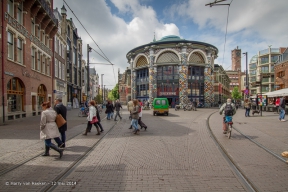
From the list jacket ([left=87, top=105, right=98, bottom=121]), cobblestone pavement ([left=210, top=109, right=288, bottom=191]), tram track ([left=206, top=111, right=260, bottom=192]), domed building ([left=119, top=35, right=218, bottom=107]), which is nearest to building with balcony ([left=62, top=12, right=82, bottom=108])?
domed building ([left=119, top=35, right=218, bottom=107])

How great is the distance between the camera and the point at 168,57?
37.0 metres

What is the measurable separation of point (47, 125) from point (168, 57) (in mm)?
33450

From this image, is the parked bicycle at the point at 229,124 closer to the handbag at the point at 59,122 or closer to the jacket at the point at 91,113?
the jacket at the point at 91,113

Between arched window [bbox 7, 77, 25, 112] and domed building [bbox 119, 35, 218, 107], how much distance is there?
23491 mm

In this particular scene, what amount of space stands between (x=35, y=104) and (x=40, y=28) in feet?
25.5

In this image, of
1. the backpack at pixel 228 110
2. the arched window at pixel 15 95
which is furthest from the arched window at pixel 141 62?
the backpack at pixel 228 110

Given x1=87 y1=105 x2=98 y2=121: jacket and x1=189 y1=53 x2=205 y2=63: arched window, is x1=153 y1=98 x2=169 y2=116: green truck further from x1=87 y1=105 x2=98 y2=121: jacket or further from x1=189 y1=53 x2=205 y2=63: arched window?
x1=189 y1=53 x2=205 y2=63: arched window

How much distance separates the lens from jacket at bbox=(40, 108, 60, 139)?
5.22 meters

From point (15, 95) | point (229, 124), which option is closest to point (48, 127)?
point (229, 124)

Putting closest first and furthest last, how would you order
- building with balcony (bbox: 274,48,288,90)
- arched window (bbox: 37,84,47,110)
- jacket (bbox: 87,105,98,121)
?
1. jacket (bbox: 87,105,98,121)
2. arched window (bbox: 37,84,47,110)
3. building with balcony (bbox: 274,48,288,90)

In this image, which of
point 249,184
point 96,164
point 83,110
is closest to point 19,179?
point 96,164

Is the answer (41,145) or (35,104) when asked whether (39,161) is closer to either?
(41,145)

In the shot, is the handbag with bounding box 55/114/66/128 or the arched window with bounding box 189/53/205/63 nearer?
the handbag with bounding box 55/114/66/128

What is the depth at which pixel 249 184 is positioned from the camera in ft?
11.9
